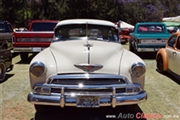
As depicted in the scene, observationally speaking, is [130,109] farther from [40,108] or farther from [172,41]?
[172,41]

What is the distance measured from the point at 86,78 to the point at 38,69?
83cm

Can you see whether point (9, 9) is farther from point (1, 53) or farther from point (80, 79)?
point (80, 79)

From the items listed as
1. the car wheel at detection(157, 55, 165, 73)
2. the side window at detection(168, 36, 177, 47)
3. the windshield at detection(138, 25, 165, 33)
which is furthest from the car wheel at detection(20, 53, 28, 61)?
the side window at detection(168, 36, 177, 47)

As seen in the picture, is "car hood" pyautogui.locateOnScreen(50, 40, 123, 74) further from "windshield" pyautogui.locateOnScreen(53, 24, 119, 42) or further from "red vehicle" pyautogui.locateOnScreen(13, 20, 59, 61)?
"red vehicle" pyautogui.locateOnScreen(13, 20, 59, 61)

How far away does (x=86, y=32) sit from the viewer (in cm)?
560

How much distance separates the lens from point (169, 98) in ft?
18.3

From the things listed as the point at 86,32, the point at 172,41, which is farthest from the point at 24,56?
the point at 172,41

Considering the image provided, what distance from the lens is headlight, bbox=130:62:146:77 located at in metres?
4.14

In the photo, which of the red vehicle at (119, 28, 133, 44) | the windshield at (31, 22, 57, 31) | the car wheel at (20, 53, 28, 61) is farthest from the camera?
the red vehicle at (119, 28, 133, 44)

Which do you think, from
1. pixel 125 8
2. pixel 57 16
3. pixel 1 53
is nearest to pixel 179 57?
pixel 1 53

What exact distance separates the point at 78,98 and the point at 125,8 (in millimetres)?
36442

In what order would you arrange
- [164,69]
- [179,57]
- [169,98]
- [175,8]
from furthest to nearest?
1. [175,8]
2. [164,69]
3. [179,57]
4. [169,98]

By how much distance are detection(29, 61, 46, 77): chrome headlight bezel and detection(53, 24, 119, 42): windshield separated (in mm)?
1523

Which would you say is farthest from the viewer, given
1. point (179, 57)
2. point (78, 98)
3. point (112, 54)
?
point (179, 57)
